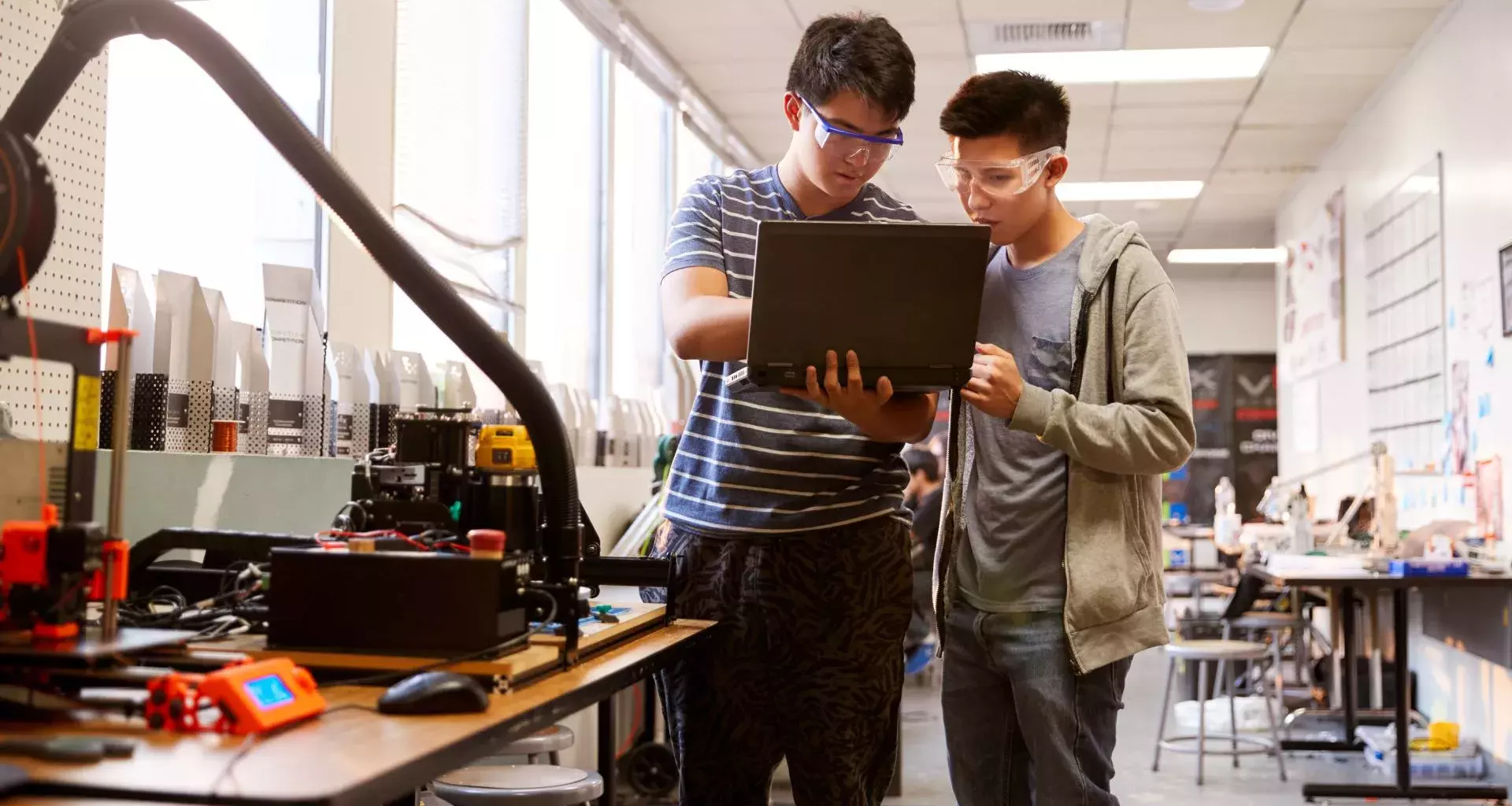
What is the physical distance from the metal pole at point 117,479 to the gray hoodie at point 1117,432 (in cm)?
100

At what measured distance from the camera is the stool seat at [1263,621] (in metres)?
5.84

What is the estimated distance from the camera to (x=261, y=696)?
103 centimetres

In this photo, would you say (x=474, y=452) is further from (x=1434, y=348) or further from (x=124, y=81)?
(x=1434, y=348)

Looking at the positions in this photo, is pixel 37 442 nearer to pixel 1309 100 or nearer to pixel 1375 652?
pixel 1375 652

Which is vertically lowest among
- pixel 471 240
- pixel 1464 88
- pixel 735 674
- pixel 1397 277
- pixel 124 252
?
pixel 735 674

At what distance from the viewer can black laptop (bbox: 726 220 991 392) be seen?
1.46 m

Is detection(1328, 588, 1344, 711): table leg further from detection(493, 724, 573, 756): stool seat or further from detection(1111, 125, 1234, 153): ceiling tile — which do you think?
detection(493, 724, 573, 756): stool seat

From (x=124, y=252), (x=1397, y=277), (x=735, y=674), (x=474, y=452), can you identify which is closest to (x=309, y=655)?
(x=474, y=452)

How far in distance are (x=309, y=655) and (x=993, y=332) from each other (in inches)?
39.9

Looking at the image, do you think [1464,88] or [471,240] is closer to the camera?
[471,240]

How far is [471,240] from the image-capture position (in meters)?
3.63

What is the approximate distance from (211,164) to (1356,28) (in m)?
4.99

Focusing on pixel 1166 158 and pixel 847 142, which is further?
pixel 1166 158

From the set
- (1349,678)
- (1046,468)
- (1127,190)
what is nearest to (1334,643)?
(1349,678)
